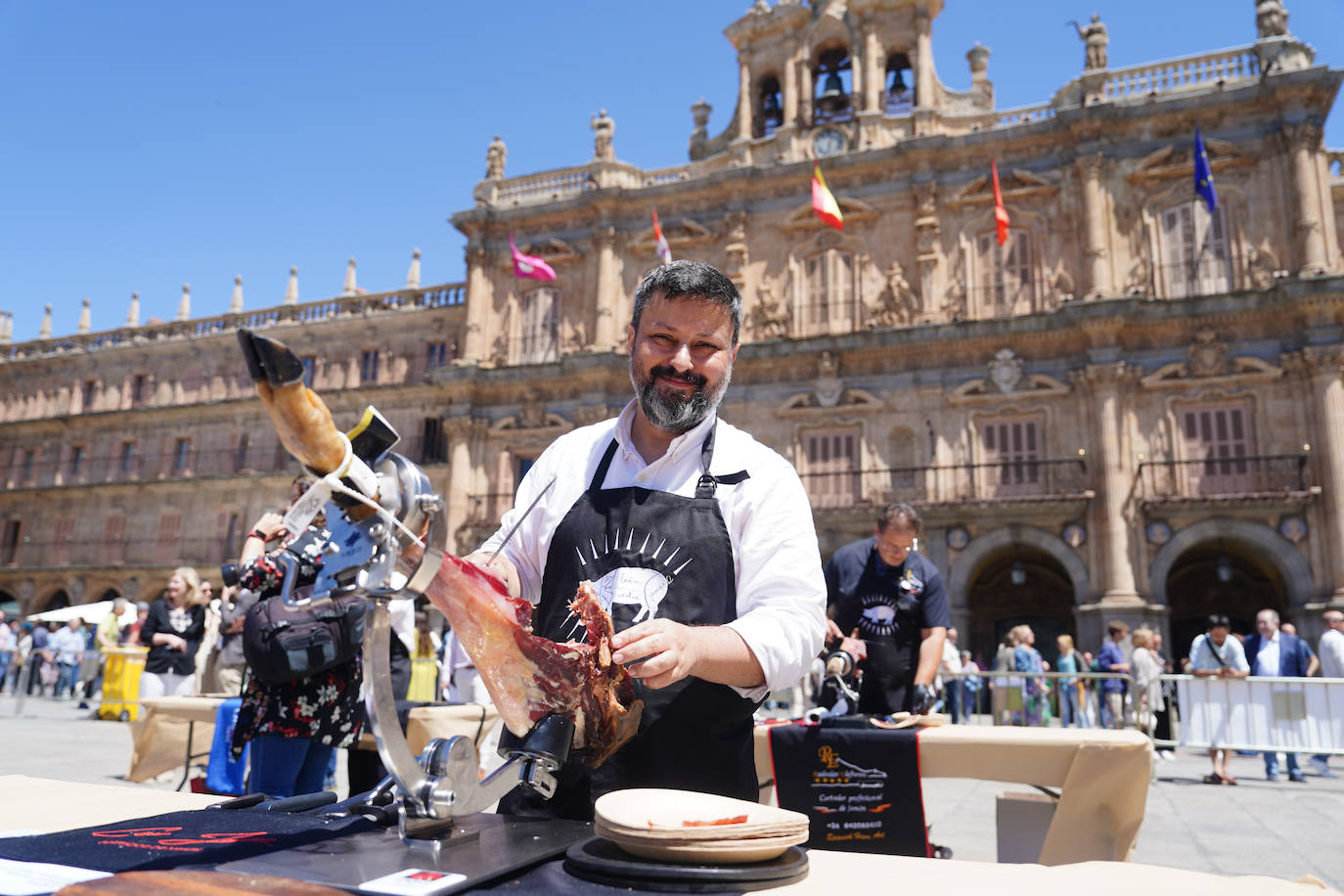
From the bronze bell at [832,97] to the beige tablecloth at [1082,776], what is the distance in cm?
2315

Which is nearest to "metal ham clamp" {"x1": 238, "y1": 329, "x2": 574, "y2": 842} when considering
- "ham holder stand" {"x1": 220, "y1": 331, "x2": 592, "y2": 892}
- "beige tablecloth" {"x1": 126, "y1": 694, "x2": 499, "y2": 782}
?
"ham holder stand" {"x1": 220, "y1": 331, "x2": 592, "y2": 892}

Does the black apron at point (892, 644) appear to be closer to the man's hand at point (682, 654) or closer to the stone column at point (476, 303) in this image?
the man's hand at point (682, 654)

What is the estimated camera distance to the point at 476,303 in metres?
26.3

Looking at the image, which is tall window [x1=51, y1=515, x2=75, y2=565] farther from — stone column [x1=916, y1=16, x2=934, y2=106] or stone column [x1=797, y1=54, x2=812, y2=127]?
stone column [x1=916, y1=16, x2=934, y2=106]

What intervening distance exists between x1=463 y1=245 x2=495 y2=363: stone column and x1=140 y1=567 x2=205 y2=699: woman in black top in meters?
17.1

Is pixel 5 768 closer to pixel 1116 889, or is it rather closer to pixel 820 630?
pixel 820 630

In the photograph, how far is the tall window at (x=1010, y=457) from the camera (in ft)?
66.8

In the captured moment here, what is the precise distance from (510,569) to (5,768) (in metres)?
7.76

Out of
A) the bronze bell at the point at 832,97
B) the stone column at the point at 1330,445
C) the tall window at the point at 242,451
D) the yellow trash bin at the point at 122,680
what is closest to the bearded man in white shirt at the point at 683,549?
the yellow trash bin at the point at 122,680

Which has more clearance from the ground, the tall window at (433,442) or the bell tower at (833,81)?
the bell tower at (833,81)

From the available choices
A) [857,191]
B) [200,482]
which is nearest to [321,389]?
[200,482]

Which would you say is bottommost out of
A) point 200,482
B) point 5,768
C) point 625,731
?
point 5,768

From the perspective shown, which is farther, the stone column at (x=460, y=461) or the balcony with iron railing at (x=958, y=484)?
the stone column at (x=460, y=461)

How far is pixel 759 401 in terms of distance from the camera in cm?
2283
